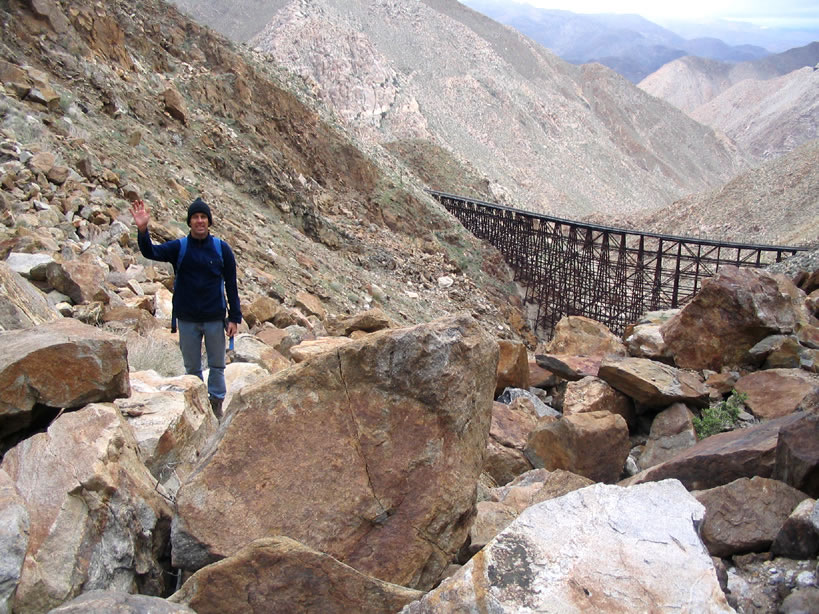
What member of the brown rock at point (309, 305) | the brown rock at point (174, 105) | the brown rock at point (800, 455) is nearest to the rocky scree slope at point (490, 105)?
the brown rock at point (174, 105)

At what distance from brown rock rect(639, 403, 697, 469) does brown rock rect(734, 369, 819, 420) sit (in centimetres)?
59

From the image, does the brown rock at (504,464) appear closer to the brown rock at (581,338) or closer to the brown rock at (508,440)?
the brown rock at (508,440)

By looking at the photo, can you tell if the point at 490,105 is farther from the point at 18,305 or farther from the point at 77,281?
the point at 18,305

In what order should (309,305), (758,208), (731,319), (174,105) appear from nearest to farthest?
(731,319) < (309,305) < (174,105) < (758,208)

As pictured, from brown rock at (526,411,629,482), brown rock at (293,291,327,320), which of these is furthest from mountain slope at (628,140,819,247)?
brown rock at (526,411,629,482)

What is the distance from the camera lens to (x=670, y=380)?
20.9 feet

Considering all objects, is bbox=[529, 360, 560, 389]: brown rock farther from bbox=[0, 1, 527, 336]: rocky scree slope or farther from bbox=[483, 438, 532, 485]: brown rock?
bbox=[0, 1, 527, 336]: rocky scree slope

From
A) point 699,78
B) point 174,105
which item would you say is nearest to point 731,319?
point 174,105

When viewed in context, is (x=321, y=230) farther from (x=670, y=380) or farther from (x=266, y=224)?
(x=670, y=380)

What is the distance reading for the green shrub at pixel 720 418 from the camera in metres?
5.52

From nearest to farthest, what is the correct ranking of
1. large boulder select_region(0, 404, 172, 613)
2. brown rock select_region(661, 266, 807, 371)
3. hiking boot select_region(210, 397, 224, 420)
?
1. large boulder select_region(0, 404, 172, 613)
2. hiking boot select_region(210, 397, 224, 420)
3. brown rock select_region(661, 266, 807, 371)

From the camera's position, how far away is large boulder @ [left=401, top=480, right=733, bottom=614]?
1.90m

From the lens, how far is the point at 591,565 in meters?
2.00

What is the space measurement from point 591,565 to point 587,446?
3.31 meters
